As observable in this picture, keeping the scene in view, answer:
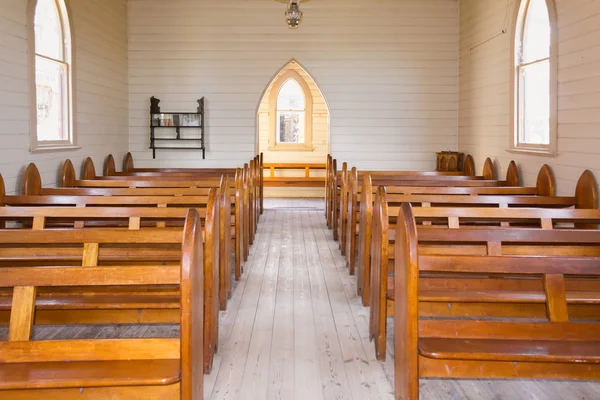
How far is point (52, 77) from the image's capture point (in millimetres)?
7117

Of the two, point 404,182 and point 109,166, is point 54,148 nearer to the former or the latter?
point 109,166

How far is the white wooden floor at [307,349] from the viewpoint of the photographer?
3.03 metres

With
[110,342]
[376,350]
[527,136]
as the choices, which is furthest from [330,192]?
[110,342]

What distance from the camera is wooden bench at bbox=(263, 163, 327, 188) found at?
→ 508 inches

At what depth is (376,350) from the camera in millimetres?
3516

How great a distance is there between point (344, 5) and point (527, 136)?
4.13 m

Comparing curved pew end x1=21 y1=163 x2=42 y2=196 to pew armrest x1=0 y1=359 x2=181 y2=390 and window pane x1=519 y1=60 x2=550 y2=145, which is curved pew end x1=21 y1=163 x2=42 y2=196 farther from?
window pane x1=519 y1=60 x2=550 y2=145

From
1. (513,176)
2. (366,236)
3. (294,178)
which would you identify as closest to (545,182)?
(513,176)

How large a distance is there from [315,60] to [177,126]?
2.45 m

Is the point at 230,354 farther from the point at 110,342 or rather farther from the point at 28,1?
the point at 28,1

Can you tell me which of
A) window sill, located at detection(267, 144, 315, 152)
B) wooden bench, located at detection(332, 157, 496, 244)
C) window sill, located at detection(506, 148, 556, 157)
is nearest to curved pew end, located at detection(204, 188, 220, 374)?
wooden bench, located at detection(332, 157, 496, 244)

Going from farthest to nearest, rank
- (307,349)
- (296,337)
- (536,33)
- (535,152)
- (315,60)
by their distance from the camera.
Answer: (315,60) → (536,33) → (535,152) → (296,337) → (307,349)

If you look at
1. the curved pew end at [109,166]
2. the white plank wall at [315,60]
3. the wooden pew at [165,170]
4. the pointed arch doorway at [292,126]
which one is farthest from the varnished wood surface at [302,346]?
the pointed arch doorway at [292,126]

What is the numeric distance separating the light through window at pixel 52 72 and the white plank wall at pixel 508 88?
208 inches
